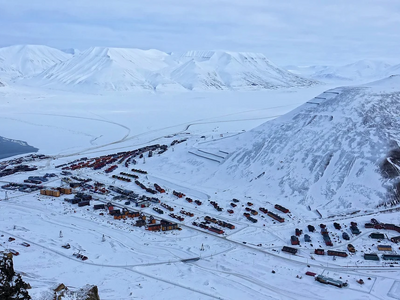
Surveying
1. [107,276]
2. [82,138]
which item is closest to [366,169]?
[107,276]

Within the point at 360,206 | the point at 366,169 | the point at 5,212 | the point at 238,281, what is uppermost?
the point at 366,169

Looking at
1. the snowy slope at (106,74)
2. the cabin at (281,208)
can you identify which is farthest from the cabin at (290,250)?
the snowy slope at (106,74)

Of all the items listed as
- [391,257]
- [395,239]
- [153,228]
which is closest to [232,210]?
[153,228]

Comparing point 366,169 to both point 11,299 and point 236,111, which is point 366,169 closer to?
point 11,299

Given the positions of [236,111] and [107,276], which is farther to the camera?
[236,111]

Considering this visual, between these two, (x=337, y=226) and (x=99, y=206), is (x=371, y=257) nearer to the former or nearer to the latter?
(x=337, y=226)

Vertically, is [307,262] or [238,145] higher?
[238,145]
